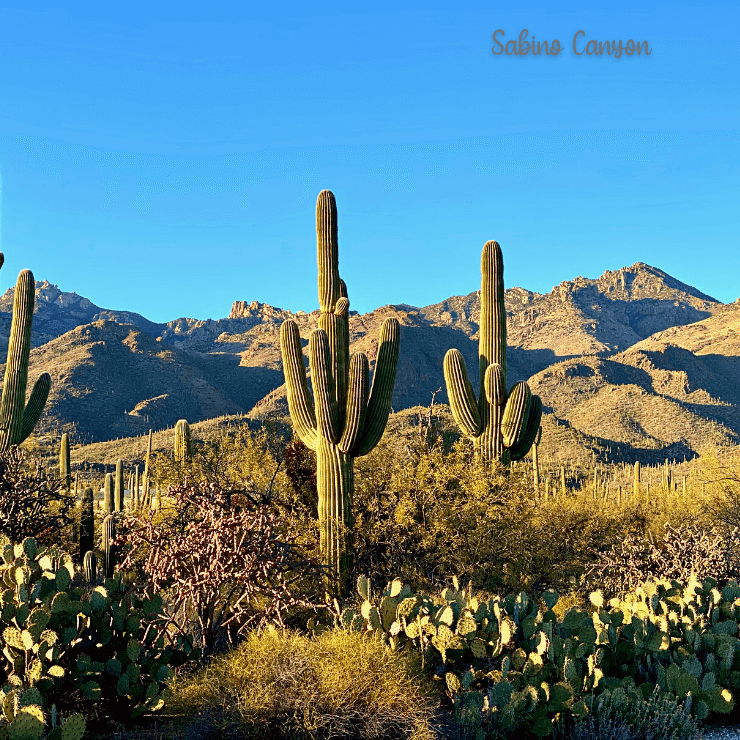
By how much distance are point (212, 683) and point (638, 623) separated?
4313 millimetres

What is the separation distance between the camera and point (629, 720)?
6449 millimetres

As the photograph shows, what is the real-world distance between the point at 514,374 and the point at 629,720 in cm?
10216

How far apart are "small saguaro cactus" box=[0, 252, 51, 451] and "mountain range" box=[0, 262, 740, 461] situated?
4599 centimetres

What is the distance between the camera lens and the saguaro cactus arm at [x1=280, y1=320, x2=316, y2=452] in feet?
37.7

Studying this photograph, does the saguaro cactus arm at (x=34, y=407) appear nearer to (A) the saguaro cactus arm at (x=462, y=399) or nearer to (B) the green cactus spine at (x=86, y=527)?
(B) the green cactus spine at (x=86, y=527)

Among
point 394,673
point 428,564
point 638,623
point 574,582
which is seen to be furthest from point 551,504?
point 394,673

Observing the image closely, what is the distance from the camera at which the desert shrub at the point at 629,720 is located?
20.6 feet

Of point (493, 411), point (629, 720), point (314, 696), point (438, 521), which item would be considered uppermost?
point (493, 411)

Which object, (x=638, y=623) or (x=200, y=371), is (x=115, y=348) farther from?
(x=638, y=623)

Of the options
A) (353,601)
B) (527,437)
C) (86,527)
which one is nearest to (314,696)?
(353,601)

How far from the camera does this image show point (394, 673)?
6148 mm

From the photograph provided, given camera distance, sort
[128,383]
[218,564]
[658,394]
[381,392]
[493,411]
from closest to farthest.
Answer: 1. [218,564]
2. [381,392]
3. [493,411]
4. [658,394]
5. [128,383]

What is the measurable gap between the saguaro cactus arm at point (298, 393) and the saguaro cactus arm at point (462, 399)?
3.20 m

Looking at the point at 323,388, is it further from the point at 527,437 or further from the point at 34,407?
the point at 34,407
